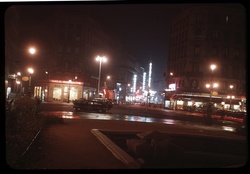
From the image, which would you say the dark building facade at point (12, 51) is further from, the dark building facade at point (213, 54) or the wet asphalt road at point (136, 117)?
the dark building facade at point (213, 54)

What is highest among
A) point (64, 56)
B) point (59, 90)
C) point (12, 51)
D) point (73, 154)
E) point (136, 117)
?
point (12, 51)

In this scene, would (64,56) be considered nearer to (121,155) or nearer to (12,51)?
(12,51)

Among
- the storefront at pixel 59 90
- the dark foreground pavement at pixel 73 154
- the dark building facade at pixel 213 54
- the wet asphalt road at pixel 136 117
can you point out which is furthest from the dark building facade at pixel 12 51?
the dark foreground pavement at pixel 73 154

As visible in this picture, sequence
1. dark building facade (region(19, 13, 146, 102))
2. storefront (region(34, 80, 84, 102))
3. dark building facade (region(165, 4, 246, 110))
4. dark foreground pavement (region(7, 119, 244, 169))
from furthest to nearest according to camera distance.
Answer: dark building facade (region(19, 13, 146, 102)), storefront (region(34, 80, 84, 102)), dark building facade (region(165, 4, 246, 110)), dark foreground pavement (region(7, 119, 244, 169))

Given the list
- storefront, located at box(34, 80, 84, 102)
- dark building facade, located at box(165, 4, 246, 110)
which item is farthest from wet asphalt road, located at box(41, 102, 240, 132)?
storefront, located at box(34, 80, 84, 102)

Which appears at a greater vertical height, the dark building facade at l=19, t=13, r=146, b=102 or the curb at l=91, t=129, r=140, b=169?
the dark building facade at l=19, t=13, r=146, b=102

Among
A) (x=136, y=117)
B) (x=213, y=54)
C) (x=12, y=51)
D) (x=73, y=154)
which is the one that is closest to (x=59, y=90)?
(x=12, y=51)

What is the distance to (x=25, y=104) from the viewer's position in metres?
18.3

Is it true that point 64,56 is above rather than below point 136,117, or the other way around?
above

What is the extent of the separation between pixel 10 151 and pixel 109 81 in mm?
84985

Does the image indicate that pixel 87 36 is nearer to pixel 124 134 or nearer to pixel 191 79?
pixel 191 79

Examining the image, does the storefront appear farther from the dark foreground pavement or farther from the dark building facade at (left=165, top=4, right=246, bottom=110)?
the dark foreground pavement

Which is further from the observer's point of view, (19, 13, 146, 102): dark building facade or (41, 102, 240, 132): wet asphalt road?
(19, 13, 146, 102): dark building facade

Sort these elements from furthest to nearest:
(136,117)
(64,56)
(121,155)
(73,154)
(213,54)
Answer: (64,56) → (213,54) → (136,117) → (73,154) → (121,155)
